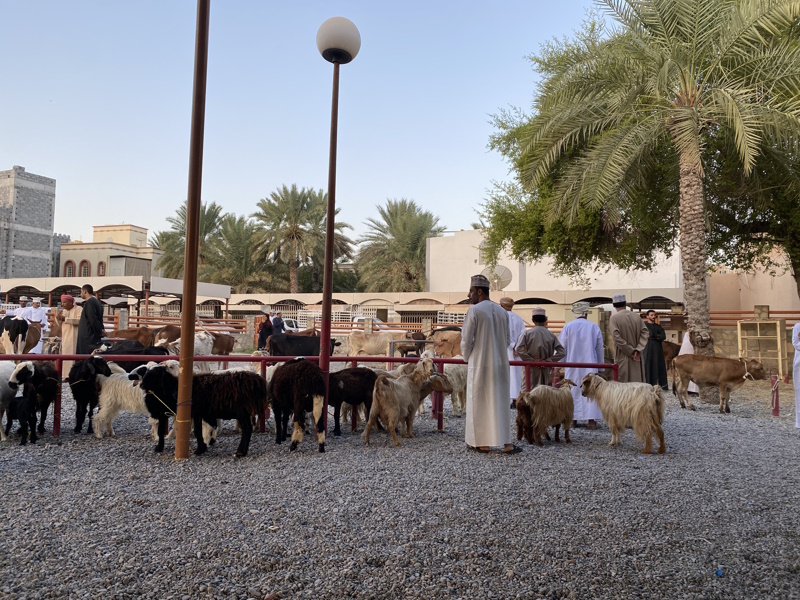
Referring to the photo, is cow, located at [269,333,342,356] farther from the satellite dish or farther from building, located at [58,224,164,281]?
building, located at [58,224,164,281]

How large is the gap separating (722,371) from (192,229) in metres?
9.22

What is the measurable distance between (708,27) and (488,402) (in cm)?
1052

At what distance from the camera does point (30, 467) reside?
A: 5691mm

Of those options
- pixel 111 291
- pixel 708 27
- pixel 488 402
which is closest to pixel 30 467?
pixel 488 402

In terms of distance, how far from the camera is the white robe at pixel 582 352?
9.02 m

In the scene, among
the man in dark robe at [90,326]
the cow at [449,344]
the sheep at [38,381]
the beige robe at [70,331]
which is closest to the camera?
the sheep at [38,381]

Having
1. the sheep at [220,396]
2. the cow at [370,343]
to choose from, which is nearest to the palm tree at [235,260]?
the cow at [370,343]

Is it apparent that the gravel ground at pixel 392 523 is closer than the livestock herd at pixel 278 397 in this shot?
Yes

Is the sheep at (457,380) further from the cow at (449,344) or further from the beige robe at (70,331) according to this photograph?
the beige robe at (70,331)

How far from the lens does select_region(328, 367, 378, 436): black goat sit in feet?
24.1

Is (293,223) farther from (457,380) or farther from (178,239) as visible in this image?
(457,380)

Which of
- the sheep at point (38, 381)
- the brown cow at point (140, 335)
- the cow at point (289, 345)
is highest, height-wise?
the brown cow at point (140, 335)

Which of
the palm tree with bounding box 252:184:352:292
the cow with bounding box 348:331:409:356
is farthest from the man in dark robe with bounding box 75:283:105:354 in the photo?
the palm tree with bounding box 252:184:352:292

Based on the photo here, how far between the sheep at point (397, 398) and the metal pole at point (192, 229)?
201 centimetres
